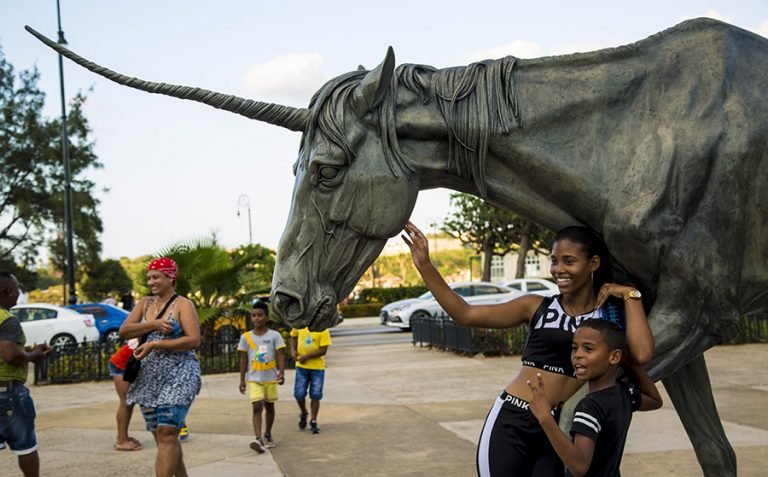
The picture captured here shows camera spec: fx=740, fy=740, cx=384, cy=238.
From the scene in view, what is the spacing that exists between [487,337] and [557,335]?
1299 centimetres

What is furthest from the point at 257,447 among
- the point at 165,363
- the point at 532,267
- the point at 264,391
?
the point at 532,267

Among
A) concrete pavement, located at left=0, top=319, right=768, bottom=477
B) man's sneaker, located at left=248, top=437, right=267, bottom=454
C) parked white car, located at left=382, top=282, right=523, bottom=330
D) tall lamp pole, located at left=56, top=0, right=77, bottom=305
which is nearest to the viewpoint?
concrete pavement, located at left=0, top=319, right=768, bottom=477

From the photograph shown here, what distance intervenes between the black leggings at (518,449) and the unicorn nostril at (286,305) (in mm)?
837

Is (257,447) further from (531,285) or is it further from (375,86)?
(531,285)

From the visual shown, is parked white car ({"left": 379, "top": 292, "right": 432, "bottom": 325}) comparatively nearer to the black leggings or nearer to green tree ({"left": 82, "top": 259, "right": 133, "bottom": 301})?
the black leggings

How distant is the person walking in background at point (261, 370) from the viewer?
297 inches

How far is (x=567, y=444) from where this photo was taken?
2336 millimetres

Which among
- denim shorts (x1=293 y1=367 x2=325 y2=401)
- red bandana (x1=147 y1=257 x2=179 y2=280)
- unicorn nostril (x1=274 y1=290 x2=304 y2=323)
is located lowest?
denim shorts (x1=293 y1=367 x2=325 y2=401)

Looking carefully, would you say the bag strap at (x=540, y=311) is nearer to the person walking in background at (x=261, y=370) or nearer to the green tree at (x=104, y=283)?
the person walking in background at (x=261, y=370)

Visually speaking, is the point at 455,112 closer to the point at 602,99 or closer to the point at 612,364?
the point at 602,99

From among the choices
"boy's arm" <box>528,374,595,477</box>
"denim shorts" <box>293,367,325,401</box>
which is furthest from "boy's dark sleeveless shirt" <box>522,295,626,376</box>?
"denim shorts" <box>293,367,325,401</box>

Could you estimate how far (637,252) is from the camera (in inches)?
96.8

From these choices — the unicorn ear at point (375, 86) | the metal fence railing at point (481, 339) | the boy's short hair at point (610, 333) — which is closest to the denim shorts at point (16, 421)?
the unicorn ear at point (375, 86)

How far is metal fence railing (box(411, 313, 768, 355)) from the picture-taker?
15.3 metres
